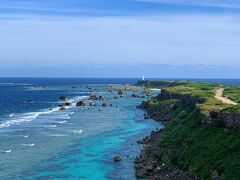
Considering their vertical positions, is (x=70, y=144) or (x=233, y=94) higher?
(x=233, y=94)

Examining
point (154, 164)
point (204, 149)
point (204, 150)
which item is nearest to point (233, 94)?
point (204, 149)

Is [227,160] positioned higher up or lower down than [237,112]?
lower down

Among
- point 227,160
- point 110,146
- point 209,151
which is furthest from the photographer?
point 110,146

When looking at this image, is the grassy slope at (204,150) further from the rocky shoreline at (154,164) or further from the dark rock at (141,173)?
the dark rock at (141,173)

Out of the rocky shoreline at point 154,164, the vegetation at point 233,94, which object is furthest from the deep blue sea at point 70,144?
the vegetation at point 233,94

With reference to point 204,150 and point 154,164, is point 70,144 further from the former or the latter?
point 204,150

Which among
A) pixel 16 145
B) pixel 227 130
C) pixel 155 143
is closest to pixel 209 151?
pixel 227 130

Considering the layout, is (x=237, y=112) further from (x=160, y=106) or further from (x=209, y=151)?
(x=160, y=106)
